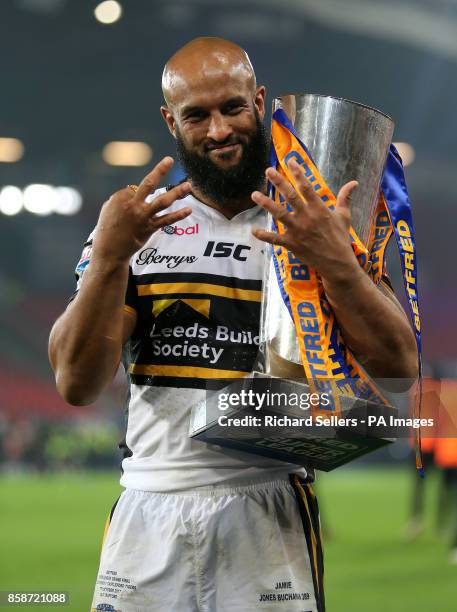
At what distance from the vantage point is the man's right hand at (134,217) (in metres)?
1.65

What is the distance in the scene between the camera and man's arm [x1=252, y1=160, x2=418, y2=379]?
159 cm

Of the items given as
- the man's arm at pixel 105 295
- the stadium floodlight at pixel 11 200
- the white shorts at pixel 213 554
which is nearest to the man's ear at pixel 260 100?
the man's arm at pixel 105 295

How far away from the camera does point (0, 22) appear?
40.7 feet

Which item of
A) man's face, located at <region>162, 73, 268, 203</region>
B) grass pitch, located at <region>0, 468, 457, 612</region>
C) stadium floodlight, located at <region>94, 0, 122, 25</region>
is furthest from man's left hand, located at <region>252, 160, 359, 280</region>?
stadium floodlight, located at <region>94, 0, 122, 25</region>

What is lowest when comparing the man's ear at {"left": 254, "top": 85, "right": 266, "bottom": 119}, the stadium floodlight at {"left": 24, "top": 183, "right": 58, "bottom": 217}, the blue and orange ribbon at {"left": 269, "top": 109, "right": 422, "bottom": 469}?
the blue and orange ribbon at {"left": 269, "top": 109, "right": 422, "bottom": 469}

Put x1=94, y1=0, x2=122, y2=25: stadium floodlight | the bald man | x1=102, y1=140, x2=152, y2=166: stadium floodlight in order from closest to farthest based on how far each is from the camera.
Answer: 1. the bald man
2. x1=94, y1=0, x2=122, y2=25: stadium floodlight
3. x1=102, y1=140, x2=152, y2=166: stadium floodlight

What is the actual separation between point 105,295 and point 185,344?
10.7 inches

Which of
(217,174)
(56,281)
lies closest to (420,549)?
(217,174)

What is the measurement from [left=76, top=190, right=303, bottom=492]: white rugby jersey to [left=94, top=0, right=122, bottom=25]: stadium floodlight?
393 inches

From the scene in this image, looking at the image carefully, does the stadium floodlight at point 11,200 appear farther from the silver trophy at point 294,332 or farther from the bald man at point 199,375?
the silver trophy at point 294,332

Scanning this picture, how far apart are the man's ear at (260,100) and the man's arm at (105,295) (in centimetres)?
37

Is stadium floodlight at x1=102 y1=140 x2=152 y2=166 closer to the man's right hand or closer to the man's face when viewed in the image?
the man's face

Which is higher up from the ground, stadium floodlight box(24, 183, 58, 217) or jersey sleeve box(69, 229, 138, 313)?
stadium floodlight box(24, 183, 58, 217)

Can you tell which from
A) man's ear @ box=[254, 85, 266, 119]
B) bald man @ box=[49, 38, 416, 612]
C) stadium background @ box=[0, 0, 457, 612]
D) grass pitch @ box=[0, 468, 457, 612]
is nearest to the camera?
bald man @ box=[49, 38, 416, 612]
